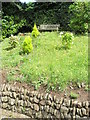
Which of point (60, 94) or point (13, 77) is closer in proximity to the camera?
point (60, 94)

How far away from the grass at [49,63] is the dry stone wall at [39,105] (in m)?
0.33

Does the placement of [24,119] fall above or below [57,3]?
below

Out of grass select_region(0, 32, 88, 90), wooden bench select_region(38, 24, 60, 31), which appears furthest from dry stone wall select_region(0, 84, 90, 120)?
wooden bench select_region(38, 24, 60, 31)

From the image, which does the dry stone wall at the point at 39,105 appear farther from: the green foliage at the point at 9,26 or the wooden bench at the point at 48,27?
the wooden bench at the point at 48,27

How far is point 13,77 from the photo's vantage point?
225 inches

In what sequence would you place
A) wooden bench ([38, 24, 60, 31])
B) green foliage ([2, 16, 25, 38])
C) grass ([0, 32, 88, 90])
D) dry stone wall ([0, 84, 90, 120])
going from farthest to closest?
wooden bench ([38, 24, 60, 31]), green foliage ([2, 16, 25, 38]), grass ([0, 32, 88, 90]), dry stone wall ([0, 84, 90, 120])

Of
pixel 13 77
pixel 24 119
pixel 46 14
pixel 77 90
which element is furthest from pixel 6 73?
pixel 46 14

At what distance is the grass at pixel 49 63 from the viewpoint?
521 centimetres

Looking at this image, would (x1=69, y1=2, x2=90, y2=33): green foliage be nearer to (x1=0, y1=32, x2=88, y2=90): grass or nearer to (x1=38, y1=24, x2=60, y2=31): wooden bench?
(x1=0, y1=32, x2=88, y2=90): grass

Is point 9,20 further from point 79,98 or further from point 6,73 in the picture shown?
point 79,98

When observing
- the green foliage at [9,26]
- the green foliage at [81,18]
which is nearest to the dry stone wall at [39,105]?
the green foliage at [81,18]

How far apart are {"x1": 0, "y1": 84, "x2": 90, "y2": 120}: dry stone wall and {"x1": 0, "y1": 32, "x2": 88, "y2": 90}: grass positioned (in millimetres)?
332

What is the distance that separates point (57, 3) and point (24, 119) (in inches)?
336

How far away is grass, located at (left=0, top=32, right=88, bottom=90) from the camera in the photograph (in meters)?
5.21
